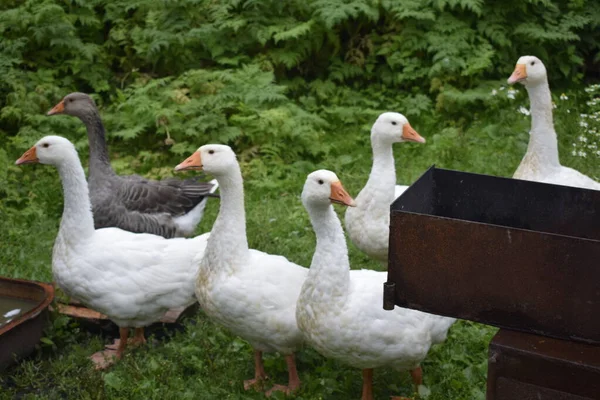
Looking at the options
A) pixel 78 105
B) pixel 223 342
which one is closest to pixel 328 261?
pixel 223 342

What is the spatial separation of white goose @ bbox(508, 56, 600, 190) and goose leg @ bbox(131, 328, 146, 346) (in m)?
3.14

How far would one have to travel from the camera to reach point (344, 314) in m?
4.71

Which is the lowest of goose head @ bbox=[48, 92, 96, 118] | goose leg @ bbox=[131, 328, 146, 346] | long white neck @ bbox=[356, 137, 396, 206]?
goose leg @ bbox=[131, 328, 146, 346]

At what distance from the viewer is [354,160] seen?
910 centimetres

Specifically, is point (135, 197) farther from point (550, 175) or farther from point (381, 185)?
point (550, 175)

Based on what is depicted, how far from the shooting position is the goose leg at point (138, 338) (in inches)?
241

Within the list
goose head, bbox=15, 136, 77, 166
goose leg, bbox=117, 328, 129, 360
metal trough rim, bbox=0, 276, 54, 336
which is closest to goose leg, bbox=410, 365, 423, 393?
goose leg, bbox=117, 328, 129, 360

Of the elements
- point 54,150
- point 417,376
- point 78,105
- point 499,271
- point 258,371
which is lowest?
point 258,371

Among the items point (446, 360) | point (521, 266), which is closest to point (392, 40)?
point (446, 360)

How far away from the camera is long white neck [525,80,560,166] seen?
21.3 ft

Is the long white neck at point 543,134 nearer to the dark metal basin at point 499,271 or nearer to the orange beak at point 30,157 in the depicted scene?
the dark metal basin at point 499,271

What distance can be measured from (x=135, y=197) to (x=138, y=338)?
1337 mm

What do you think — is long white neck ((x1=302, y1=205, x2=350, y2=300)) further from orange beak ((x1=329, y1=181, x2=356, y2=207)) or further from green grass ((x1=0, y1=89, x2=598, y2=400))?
green grass ((x1=0, y1=89, x2=598, y2=400))

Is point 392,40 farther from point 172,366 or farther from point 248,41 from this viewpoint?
point 172,366
